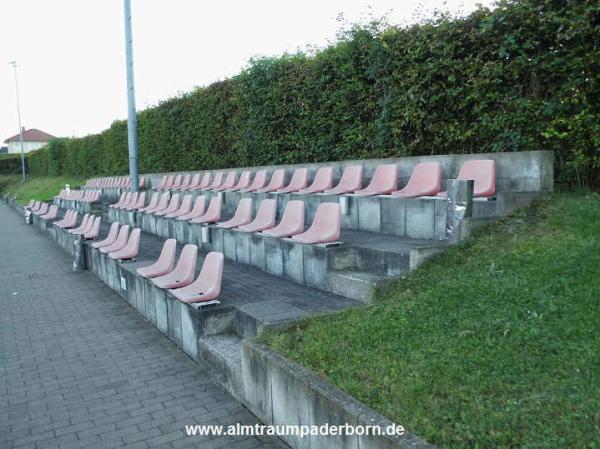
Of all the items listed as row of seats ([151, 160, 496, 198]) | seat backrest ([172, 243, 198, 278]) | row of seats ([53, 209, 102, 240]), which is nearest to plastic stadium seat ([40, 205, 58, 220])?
row of seats ([53, 209, 102, 240])

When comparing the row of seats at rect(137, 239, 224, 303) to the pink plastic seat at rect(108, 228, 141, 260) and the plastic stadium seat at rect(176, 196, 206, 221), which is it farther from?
the plastic stadium seat at rect(176, 196, 206, 221)

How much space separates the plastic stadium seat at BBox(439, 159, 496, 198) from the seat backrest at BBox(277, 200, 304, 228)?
1682mm

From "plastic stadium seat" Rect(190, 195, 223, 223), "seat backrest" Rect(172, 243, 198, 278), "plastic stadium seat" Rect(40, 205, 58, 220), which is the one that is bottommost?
"plastic stadium seat" Rect(40, 205, 58, 220)

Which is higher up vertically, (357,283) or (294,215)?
(294,215)

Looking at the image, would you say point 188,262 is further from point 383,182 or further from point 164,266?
point 383,182

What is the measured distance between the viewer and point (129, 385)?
166 inches

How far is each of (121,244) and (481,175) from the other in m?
5.43

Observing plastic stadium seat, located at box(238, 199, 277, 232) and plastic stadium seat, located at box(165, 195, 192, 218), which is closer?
plastic stadium seat, located at box(238, 199, 277, 232)

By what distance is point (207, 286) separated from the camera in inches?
194

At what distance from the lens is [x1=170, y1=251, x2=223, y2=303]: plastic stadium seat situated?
15.6 feet

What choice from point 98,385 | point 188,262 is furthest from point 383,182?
point 98,385

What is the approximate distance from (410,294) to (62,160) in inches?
1514

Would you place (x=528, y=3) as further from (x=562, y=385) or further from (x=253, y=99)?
(x=253, y=99)

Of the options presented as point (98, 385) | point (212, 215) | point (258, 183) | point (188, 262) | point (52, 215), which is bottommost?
point (98, 385)
